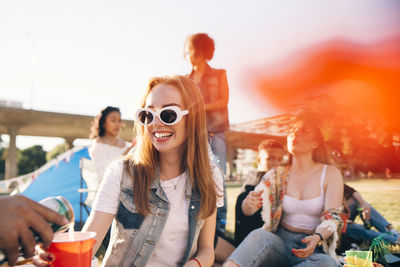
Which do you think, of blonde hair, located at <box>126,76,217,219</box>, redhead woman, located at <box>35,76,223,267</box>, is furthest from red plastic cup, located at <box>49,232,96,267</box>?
blonde hair, located at <box>126,76,217,219</box>

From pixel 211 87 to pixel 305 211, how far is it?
169 centimetres

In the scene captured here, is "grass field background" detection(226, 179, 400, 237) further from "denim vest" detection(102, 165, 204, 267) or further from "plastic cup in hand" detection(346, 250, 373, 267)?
"denim vest" detection(102, 165, 204, 267)

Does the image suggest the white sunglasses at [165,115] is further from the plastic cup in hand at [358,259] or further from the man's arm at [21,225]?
the plastic cup in hand at [358,259]

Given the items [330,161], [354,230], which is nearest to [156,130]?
[330,161]

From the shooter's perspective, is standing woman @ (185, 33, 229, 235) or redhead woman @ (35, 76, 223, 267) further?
standing woman @ (185, 33, 229, 235)

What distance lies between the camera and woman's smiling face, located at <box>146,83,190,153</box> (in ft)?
5.97

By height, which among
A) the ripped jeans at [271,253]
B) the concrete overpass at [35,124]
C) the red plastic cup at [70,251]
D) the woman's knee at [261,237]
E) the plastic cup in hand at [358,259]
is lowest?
the ripped jeans at [271,253]

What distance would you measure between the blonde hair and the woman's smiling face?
0.15ft

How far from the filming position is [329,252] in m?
2.46

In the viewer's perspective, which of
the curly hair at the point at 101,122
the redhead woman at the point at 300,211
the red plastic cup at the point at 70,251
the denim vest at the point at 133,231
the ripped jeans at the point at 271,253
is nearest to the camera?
the red plastic cup at the point at 70,251

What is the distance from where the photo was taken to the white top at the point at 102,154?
4.84 metres

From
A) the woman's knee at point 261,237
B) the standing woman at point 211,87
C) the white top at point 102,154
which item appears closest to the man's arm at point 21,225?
the woman's knee at point 261,237

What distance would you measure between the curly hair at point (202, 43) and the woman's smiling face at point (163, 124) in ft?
6.42

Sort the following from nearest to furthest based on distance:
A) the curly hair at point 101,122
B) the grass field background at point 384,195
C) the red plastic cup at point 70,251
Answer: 1. the red plastic cup at point 70,251
2. the grass field background at point 384,195
3. the curly hair at point 101,122
